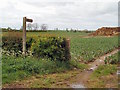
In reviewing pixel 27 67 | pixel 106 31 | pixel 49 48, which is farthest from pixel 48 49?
pixel 106 31

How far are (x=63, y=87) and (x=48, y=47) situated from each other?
3.47 m

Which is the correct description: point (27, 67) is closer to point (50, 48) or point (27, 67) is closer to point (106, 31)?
point (50, 48)

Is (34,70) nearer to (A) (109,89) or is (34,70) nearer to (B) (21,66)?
(B) (21,66)

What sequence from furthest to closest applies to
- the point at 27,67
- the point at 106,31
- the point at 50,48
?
the point at 106,31 → the point at 50,48 → the point at 27,67

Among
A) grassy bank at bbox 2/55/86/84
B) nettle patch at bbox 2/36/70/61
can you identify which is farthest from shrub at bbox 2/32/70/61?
grassy bank at bbox 2/55/86/84

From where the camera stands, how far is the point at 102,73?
9.09 metres

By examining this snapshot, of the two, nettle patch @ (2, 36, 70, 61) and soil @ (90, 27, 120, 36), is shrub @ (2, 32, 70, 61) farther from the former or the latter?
soil @ (90, 27, 120, 36)

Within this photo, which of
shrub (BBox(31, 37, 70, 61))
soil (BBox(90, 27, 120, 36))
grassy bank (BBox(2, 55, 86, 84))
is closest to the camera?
grassy bank (BBox(2, 55, 86, 84))

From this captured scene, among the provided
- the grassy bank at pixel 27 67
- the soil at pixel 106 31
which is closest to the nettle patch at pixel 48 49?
the grassy bank at pixel 27 67

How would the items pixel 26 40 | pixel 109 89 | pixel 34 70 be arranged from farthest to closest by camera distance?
pixel 26 40 < pixel 34 70 < pixel 109 89

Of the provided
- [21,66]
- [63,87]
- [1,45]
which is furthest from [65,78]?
[1,45]

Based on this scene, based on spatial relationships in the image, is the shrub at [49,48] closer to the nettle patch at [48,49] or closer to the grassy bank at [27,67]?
the nettle patch at [48,49]

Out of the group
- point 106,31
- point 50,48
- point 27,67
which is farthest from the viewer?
point 106,31

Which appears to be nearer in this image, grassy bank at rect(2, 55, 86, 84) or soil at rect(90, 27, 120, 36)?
grassy bank at rect(2, 55, 86, 84)
